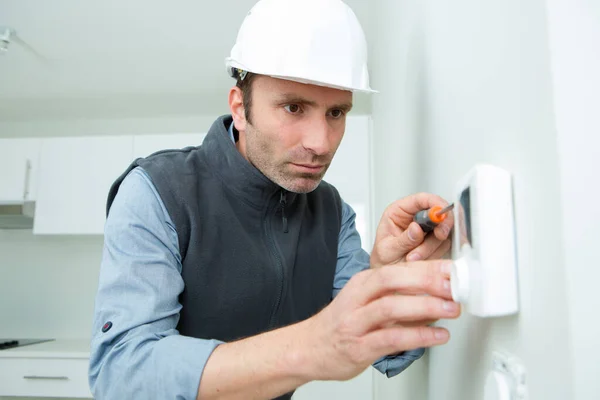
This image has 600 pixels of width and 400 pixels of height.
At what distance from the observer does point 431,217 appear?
639mm

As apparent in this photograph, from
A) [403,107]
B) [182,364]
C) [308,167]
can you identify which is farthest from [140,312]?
[403,107]

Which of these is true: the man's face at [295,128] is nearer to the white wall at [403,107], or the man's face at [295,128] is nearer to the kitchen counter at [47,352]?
the white wall at [403,107]

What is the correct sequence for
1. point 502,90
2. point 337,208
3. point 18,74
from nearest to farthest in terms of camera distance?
point 502,90 < point 337,208 < point 18,74

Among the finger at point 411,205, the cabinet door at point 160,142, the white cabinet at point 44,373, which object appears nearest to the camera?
the finger at point 411,205

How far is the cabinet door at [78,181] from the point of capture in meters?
2.82

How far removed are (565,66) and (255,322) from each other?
842 millimetres

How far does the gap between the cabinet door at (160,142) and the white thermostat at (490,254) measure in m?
2.48

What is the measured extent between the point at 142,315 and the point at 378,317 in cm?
42

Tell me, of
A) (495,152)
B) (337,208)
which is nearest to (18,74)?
(337,208)

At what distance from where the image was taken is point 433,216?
25.0 inches

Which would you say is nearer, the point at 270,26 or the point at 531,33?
the point at 531,33

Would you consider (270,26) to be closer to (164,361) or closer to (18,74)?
(164,361)

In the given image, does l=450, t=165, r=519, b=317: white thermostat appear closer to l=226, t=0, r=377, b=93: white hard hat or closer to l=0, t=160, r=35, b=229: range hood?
l=226, t=0, r=377, b=93: white hard hat

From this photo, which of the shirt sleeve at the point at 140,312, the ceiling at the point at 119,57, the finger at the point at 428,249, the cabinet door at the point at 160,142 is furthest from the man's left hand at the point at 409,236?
the cabinet door at the point at 160,142
